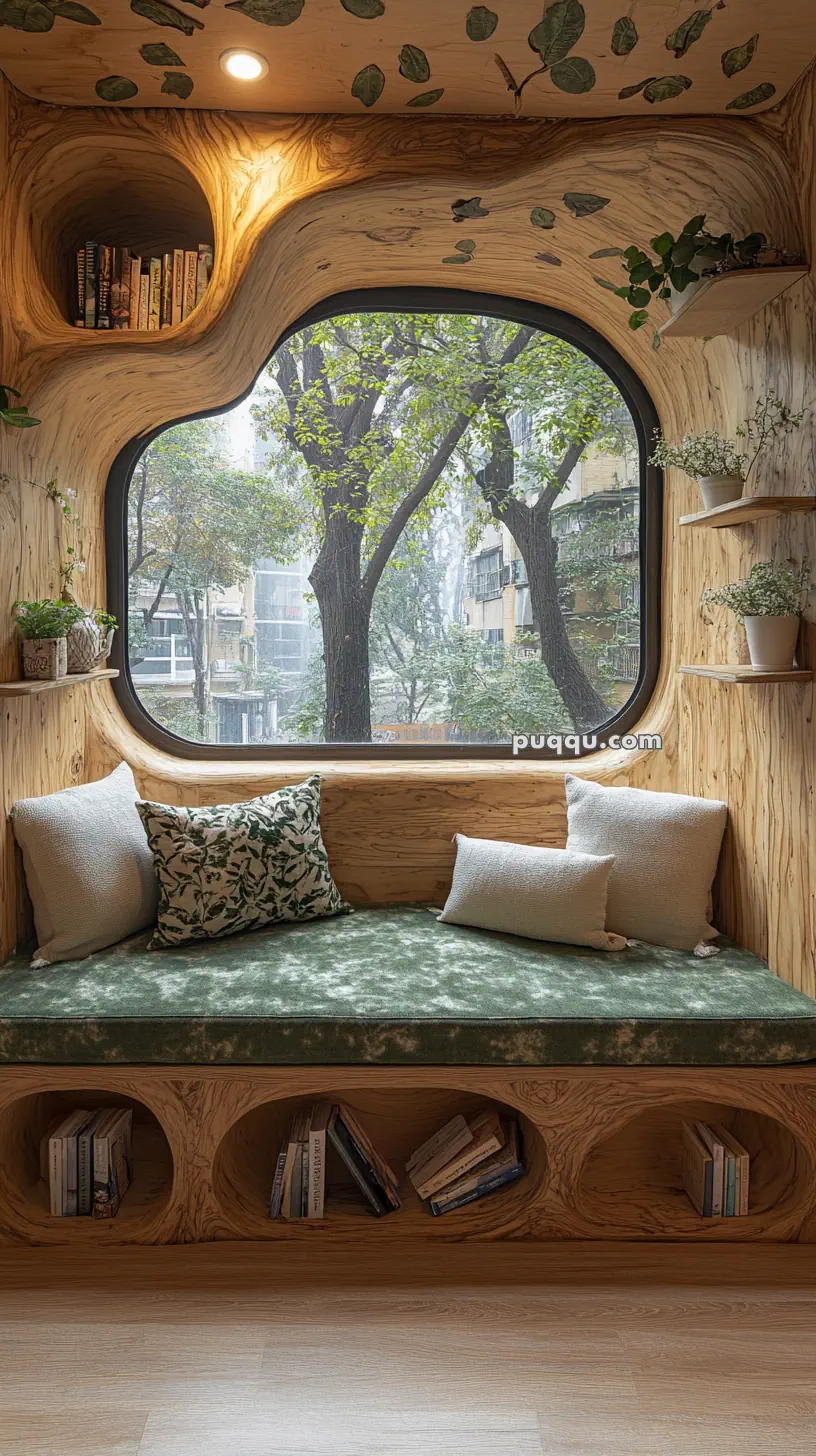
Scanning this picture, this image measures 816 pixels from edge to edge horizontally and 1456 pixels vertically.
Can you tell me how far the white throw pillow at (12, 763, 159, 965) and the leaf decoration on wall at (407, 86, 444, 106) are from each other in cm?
192

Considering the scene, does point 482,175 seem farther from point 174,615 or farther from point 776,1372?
point 776,1372

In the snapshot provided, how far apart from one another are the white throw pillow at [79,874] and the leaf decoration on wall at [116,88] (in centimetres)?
172

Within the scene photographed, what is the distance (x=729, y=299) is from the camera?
6.95 feet

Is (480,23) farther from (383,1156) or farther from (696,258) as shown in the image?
(383,1156)

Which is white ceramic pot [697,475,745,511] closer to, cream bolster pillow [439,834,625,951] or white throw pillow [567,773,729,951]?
white throw pillow [567,773,729,951]

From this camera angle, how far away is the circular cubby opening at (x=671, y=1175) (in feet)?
6.65

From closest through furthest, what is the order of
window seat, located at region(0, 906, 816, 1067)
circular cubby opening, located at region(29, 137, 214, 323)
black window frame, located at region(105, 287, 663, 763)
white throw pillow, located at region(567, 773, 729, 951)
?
window seat, located at region(0, 906, 816, 1067) < circular cubby opening, located at region(29, 137, 214, 323) < white throw pillow, located at region(567, 773, 729, 951) < black window frame, located at region(105, 287, 663, 763)

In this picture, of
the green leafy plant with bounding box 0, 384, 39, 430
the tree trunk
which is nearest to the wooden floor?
the tree trunk

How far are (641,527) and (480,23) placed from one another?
1505 millimetres

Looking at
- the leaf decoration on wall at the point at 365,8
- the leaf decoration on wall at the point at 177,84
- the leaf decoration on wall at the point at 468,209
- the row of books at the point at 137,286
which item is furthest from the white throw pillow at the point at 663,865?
the leaf decoration on wall at the point at 177,84

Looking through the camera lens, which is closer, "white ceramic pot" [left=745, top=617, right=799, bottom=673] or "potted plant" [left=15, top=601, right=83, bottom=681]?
"white ceramic pot" [left=745, top=617, right=799, bottom=673]

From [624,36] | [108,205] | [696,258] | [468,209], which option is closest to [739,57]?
[624,36]

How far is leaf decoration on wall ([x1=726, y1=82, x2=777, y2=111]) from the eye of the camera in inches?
81.7

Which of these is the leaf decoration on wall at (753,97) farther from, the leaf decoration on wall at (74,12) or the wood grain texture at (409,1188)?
the wood grain texture at (409,1188)
